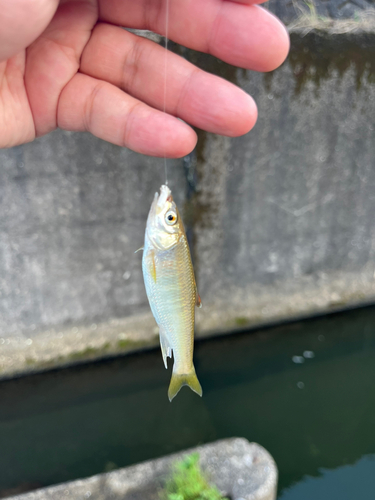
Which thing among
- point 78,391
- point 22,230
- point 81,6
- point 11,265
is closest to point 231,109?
→ point 81,6

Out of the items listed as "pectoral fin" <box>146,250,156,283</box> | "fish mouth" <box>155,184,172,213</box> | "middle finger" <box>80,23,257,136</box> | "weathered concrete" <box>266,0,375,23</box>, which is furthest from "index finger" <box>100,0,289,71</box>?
"weathered concrete" <box>266,0,375,23</box>

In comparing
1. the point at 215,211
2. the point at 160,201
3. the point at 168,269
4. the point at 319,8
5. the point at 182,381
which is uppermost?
the point at 319,8

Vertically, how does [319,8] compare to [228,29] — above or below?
above

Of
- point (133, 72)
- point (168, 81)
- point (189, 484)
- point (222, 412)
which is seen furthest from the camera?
point (222, 412)

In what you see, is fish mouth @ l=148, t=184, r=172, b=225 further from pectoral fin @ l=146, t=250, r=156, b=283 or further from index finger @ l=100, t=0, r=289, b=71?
index finger @ l=100, t=0, r=289, b=71

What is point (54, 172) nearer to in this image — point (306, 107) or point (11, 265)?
point (11, 265)

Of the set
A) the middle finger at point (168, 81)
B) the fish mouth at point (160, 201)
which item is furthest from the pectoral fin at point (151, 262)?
the middle finger at point (168, 81)

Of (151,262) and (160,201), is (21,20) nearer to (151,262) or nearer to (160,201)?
(160,201)

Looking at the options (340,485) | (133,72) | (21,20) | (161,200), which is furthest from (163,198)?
(340,485)
